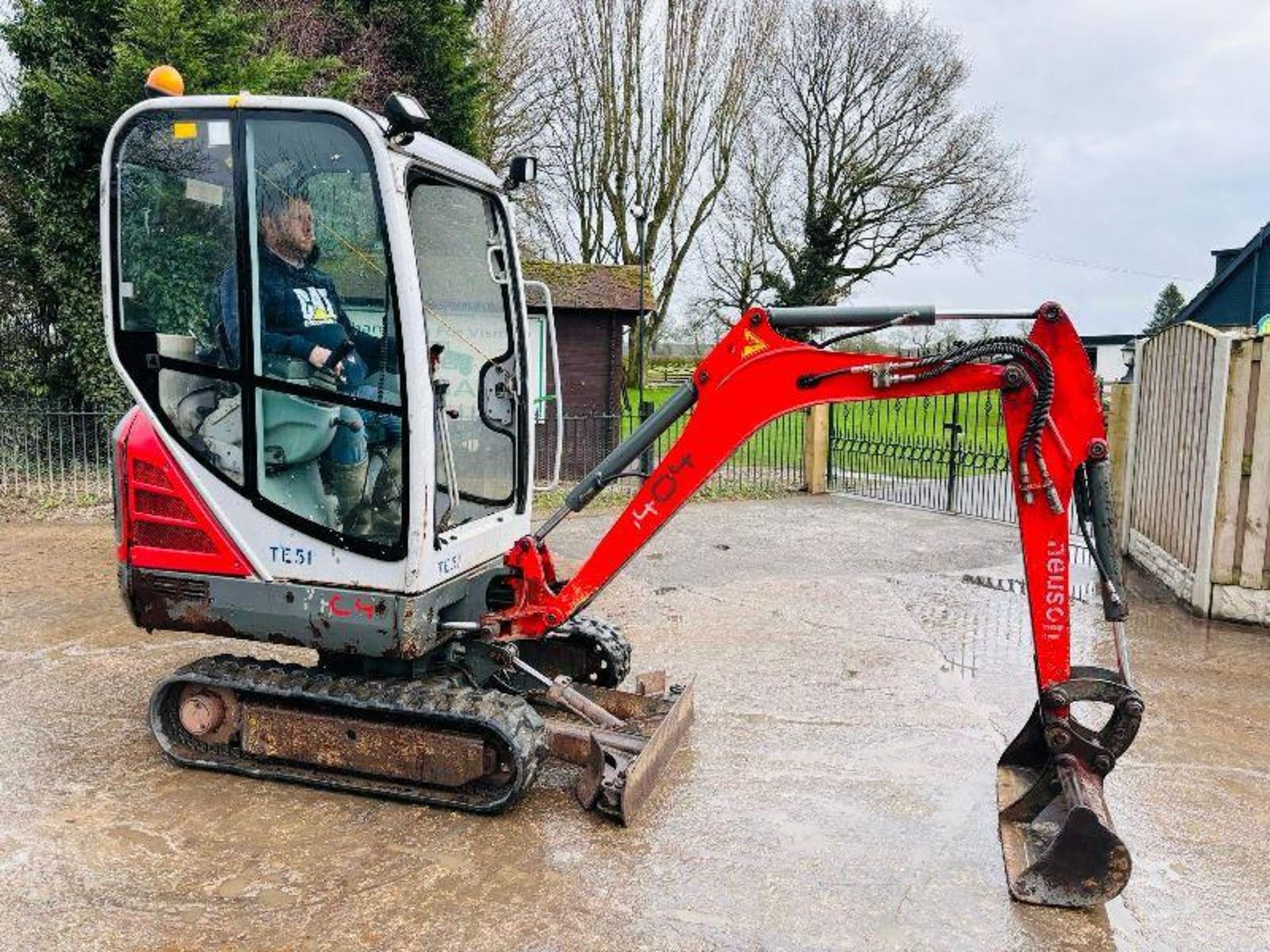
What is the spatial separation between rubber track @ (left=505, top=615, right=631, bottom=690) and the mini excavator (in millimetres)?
548

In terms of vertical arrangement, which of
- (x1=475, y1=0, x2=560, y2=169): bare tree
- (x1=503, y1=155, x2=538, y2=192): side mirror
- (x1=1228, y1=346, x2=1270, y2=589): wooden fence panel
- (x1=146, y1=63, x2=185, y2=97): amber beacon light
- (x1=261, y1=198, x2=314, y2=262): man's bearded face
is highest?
(x1=475, y1=0, x2=560, y2=169): bare tree

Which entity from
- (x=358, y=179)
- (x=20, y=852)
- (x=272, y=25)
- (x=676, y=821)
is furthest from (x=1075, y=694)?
(x=272, y=25)

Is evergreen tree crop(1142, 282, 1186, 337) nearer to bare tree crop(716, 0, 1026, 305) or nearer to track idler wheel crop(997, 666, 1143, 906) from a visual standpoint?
bare tree crop(716, 0, 1026, 305)

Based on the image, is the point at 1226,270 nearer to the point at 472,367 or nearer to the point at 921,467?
the point at 921,467

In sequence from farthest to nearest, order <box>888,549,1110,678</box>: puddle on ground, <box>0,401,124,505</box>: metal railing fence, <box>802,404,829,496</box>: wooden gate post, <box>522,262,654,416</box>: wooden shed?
<box>522,262,654,416</box>: wooden shed, <box>802,404,829,496</box>: wooden gate post, <box>0,401,124,505</box>: metal railing fence, <box>888,549,1110,678</box>: puddle on ground

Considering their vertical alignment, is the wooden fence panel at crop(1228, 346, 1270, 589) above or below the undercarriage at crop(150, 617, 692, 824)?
above

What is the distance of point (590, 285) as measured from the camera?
1427 centimetres

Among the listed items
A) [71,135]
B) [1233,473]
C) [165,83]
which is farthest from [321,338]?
[71,135]

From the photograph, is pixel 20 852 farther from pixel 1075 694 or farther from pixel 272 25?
pixel 272 25

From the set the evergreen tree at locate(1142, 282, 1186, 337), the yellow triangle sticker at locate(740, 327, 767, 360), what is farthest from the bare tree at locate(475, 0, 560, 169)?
the evergreen tree at locate(1142, 282, 1186, 337)

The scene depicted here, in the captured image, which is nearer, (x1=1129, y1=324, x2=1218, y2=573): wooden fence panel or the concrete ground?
the concrete ground

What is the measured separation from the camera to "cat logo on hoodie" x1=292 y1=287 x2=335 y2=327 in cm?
404

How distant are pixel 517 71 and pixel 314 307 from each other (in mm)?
19869

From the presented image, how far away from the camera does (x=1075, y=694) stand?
142 inches
